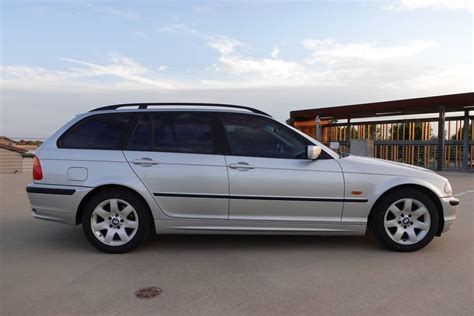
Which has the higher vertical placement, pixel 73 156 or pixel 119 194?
pixel 73 156

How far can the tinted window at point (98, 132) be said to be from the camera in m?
4.05

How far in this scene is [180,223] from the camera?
13.0ft

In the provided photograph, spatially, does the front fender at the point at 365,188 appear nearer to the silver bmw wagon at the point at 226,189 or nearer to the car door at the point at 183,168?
the silver bmw wagon at the point at 226,189

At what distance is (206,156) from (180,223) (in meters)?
0.83

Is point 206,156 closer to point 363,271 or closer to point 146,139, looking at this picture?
point 146,139

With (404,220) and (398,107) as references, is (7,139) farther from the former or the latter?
(398,107)

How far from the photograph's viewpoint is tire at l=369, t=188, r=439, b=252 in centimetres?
395

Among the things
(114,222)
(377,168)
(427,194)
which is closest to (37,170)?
(114,222)

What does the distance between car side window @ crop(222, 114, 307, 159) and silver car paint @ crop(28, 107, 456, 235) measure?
0.11m

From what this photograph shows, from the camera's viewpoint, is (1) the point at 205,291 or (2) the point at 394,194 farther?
(2) the point at 394,194

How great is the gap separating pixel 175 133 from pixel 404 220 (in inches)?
112

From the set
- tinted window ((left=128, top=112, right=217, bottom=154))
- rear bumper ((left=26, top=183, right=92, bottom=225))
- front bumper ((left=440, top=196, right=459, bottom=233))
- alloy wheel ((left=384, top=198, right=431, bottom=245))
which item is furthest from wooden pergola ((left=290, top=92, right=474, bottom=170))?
rear bumper ((left=26, top=183, right=92, bottom=225))

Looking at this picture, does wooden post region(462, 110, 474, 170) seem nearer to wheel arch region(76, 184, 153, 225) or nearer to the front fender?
the front fender

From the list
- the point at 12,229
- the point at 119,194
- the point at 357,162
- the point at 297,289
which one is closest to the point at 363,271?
the point at 297,289
